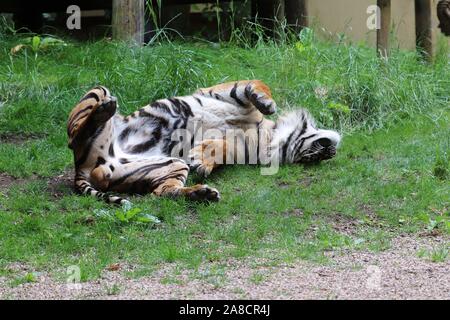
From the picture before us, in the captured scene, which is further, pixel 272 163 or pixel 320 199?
pixel 272 163

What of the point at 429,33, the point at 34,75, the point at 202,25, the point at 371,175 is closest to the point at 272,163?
the point at 371,175

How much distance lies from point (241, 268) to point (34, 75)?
15.9ft

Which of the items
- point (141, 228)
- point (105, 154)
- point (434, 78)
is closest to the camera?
point (141, 228)

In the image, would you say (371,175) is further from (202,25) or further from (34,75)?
(202,25)

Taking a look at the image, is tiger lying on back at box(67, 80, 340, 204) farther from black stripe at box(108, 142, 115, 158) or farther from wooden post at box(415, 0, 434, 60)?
wooden post at box(415, 0, 434, 60)

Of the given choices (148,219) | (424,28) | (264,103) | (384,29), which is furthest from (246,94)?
(424,28)

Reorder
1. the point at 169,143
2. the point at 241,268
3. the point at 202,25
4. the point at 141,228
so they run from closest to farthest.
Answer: the point at 241,268, the point at 141,228, the point at 169,143, the point at 202,25

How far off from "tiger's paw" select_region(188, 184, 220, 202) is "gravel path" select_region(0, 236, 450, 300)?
1.25 m

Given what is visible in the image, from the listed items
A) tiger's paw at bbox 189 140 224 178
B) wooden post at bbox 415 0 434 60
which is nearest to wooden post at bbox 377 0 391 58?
wooden post at bbox 415 0 434 60

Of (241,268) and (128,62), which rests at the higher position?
(128,62)

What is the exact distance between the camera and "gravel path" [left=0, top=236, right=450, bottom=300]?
4.57m

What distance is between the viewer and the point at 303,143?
7852 mm

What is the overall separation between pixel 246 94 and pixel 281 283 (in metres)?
3.13

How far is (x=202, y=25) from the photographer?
15.4 m
